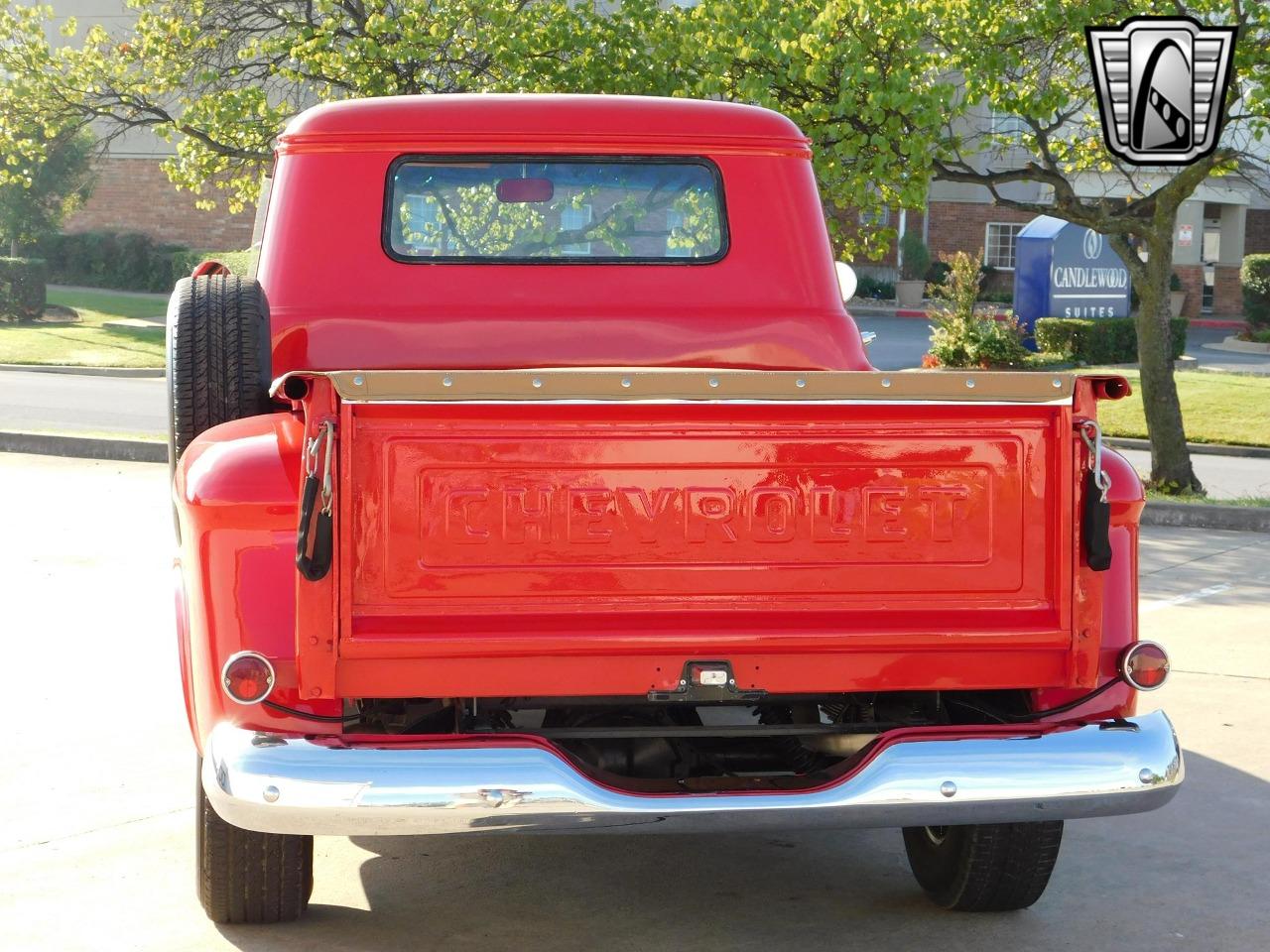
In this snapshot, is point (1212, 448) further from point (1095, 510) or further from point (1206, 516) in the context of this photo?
point (1095, 510)

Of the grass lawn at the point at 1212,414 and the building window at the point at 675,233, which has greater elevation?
the building window at the point at 675,233

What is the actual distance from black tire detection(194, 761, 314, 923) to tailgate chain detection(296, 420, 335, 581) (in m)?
0.86

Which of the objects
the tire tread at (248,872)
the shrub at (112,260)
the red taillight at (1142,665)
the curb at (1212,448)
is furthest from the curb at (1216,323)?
the tire tread at (248,872)

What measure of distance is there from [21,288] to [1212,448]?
69.3 ft

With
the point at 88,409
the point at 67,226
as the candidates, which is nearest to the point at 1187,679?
the point at 88,409

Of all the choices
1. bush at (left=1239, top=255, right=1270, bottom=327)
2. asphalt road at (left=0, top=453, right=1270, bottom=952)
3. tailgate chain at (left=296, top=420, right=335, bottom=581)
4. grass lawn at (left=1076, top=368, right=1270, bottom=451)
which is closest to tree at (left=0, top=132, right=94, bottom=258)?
grass lawn at (left=1076, top=368, right=1270, bottom=451)

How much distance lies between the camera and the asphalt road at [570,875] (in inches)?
169

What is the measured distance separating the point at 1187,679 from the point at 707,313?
3.08 metres

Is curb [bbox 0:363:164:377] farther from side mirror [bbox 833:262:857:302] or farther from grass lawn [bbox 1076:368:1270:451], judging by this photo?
A: side mirror [bbox 833:262:857:302]

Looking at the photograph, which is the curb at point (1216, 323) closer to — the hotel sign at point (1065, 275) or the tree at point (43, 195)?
the hotel sign at point (1065, 275)

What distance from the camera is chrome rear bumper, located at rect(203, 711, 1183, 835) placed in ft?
11.4

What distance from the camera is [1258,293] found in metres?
34.8

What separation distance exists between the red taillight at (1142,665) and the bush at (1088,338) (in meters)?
22.0

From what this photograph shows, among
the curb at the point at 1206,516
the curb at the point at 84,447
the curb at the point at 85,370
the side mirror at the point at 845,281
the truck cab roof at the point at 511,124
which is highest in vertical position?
the truck cab roof at the point at 511,124
